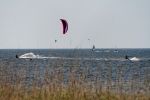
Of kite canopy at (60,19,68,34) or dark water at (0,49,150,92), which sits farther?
dark water at (0,49,150,92)

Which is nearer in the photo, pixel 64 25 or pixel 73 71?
pixel 73 71

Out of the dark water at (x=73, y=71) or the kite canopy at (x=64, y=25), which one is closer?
the kite canopy at (x=64, y=25)

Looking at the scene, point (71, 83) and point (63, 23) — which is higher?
point (63, 23)

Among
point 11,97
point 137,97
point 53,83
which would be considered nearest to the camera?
point 11,97

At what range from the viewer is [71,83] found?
15406 mm

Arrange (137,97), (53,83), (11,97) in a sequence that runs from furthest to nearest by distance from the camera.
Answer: (53,83)
(137,97)
(11,97)

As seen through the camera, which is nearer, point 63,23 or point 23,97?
point 23,97

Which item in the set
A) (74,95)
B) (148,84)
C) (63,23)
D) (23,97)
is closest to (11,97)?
(23,97)

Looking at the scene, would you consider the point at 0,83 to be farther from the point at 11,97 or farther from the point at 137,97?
the point at 137,97

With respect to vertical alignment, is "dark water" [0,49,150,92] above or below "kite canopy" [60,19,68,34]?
below

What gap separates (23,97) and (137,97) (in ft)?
10.7

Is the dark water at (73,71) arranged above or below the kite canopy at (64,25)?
below

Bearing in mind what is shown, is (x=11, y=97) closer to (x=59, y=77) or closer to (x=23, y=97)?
(x=23, y=97)

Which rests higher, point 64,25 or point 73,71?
point 64,25
